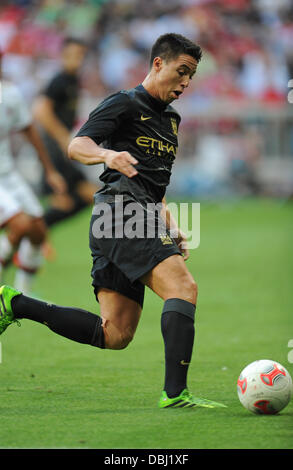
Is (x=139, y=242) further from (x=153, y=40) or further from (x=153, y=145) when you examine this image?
(x=153, y=40)

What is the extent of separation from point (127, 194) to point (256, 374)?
4.10 ft

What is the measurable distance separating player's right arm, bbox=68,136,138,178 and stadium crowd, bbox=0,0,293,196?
801 inches

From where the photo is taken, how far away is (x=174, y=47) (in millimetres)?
5016

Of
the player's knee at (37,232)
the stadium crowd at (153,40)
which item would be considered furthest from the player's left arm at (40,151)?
the stadium crowd at (153,40)

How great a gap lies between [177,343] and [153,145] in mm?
1195

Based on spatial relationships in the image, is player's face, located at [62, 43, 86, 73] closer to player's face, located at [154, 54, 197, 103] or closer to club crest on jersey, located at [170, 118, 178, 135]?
club crest on jersey, located at [170, 118, 178, 135]

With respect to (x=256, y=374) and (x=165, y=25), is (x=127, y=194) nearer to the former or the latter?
(x=256, y=374)

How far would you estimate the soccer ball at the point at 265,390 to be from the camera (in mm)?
4637

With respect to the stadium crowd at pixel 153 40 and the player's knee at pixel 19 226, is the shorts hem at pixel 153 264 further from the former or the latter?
the stadium crowd at pixel 153 40

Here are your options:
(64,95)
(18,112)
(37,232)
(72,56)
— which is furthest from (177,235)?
(64,95)

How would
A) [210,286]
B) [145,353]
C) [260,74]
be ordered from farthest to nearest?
[260,74]
[210,286]
[145,353]

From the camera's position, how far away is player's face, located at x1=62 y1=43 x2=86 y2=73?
10766 mm

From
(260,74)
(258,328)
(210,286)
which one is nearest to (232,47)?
(260,74)
